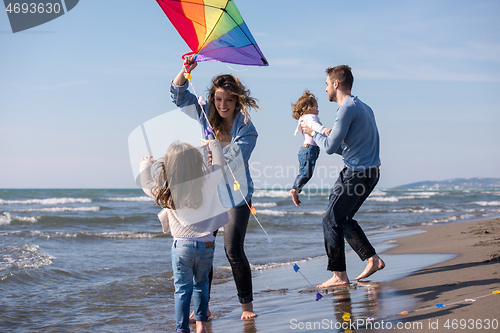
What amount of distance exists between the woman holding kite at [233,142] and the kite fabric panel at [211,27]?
21 centimetres

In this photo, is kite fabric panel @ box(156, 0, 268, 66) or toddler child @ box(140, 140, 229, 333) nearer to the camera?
toddler child @ box(140, 140, 229, 333)

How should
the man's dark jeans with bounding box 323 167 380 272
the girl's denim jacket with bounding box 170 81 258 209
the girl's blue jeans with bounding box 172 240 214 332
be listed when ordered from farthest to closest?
the man's dark jeans with bounding box 323 167 380 272 < the girl's denim jacket with bounding box 170 81 258 209 < the girl's blue jeans with bounding box 172 240 214 332

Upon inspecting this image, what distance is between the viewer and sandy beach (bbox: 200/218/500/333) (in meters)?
2.29

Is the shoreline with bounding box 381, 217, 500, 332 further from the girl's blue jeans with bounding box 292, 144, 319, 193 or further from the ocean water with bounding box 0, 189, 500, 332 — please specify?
the girl's blue jeans with bounding box 292, 144, 319, 193

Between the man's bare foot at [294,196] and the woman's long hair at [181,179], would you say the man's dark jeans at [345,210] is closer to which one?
the man's bare foot at [294,196]

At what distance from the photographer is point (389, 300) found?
295 cm

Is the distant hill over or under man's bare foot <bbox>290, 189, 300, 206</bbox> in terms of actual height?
under

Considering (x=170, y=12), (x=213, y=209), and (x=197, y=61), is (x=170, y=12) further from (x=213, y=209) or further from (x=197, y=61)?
(x=213, y=209)

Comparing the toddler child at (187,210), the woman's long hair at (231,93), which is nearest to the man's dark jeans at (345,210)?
the woman's long hair at (231,93)

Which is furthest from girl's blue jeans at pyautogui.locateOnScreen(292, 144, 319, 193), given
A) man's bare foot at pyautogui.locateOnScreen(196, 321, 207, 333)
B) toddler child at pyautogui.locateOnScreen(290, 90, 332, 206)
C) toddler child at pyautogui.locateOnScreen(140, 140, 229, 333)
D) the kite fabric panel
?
man's bare foot at pyautogui.locateOnScreen(196, 321, 207, 333)

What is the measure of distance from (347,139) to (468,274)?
1610 millimetres

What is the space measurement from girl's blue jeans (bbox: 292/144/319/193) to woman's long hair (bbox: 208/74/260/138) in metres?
1.48

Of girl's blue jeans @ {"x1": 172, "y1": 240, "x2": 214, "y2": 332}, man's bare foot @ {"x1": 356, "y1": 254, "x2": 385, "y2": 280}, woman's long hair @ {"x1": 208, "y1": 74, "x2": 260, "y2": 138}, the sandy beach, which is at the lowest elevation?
the sandy beach

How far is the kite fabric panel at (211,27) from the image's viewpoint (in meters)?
3.06
